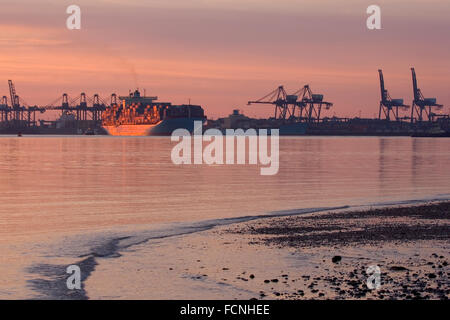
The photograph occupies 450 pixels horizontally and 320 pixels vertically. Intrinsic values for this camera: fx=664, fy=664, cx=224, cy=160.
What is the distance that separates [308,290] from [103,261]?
14.6 feet

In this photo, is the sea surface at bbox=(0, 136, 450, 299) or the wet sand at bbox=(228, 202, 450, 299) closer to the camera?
the wet sand at bbox=(228, 202, 450, 299)

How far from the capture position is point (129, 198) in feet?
81.8

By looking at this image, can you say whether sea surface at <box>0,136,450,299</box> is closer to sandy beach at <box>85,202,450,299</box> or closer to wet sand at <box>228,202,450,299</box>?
sandy beach at <box>85,202,450,299</box>

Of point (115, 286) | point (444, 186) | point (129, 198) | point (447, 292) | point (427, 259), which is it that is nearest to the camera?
point (447, 292)

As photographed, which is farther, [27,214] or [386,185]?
[386,185]

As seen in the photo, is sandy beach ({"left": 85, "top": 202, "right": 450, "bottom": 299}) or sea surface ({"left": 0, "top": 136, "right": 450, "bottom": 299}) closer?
sandy beach ({"left": 85, "top": 202, "right": 450, "bottom": 299})

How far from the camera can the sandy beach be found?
1060cm

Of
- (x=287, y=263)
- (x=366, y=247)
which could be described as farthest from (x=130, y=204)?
(x=287, y=263)

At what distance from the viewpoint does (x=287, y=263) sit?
12.7 metres

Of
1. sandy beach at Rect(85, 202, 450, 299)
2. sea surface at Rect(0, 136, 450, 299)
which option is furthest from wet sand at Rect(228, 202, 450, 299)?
sea surface at Rect(0, 136, 450, 299)

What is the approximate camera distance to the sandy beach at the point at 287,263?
10.6 metres

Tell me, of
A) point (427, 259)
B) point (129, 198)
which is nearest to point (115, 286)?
point (427, 259)

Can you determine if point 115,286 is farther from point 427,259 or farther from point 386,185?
point 386,185

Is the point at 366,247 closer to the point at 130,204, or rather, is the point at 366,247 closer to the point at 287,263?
the point at 287,263
